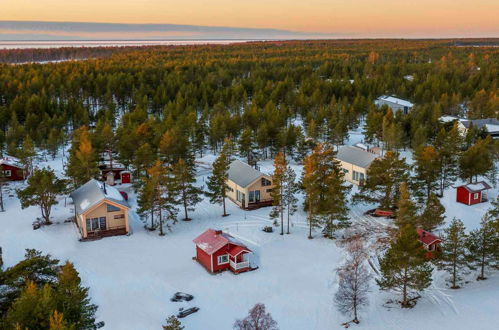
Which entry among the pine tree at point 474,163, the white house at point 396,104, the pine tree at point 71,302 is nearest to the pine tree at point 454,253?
the pine tree at point 474,163

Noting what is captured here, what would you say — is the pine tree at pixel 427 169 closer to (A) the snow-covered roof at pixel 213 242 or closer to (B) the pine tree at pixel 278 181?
(B) the pine tree at pixel 278 181

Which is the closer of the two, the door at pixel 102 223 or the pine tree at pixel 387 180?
the door at pixel 102 223

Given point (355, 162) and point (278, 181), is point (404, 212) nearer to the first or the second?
point (278, 181)

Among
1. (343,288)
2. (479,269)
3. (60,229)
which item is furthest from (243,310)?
(60,229)

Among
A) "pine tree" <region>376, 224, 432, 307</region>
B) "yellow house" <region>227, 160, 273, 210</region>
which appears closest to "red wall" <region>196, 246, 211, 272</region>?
"yellow house" <region>227, 160, 273, 210</region>

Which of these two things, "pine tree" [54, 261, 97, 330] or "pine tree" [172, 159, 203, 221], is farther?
"pine tree" [172, 159, 203, 221]

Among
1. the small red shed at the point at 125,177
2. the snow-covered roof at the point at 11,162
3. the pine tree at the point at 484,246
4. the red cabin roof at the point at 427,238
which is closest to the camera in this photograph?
the pine tree at the point at 484,246

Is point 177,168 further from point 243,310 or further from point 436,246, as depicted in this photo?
point 436,246

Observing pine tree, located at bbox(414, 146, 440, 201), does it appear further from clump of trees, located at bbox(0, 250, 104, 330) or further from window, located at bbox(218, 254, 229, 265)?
clump of trees, located at bbox(0, 250, 104, 330)
